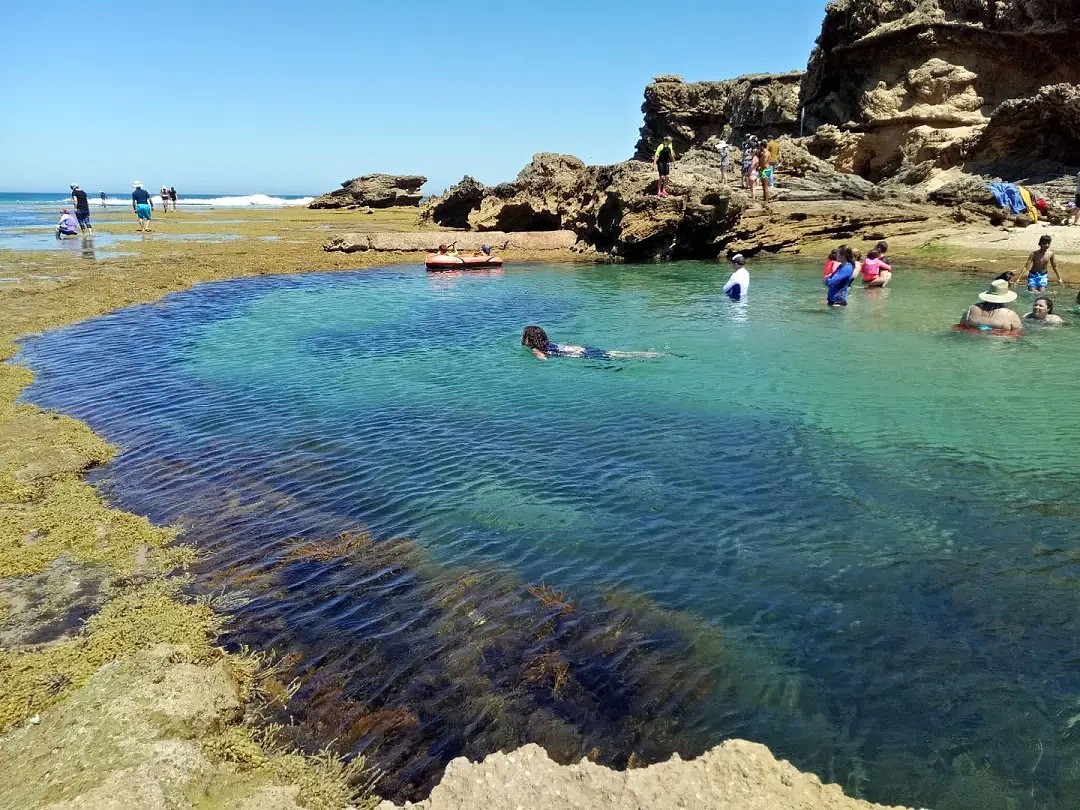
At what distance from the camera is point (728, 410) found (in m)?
10.3

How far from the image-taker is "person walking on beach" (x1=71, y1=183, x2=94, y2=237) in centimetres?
3300

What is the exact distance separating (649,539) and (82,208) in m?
38.0

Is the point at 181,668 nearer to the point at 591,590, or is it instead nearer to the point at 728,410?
the point at 591,590

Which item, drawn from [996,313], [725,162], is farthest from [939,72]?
[996,313]

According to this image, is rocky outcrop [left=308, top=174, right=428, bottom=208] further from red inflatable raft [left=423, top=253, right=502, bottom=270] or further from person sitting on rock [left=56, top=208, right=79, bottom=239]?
red inflatable raft [left=423, top=253, right=502, bottom=270]

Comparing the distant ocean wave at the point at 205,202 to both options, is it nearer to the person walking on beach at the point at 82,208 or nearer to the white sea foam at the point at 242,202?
the white sea foam at the point at 242,202

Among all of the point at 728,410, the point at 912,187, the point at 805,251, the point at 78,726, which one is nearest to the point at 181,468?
the point at 78,726

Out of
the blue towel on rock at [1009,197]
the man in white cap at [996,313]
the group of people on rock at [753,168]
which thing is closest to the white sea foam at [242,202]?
the group of people on rock at [753,168]

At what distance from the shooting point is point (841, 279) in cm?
1736

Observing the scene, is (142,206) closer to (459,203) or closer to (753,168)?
(459,203)

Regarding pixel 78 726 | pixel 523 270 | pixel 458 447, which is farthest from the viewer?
pixel 523 270

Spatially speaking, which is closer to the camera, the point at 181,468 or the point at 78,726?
the point at 78,726

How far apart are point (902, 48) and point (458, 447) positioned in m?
38.8

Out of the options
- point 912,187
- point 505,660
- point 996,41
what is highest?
point 996,41
